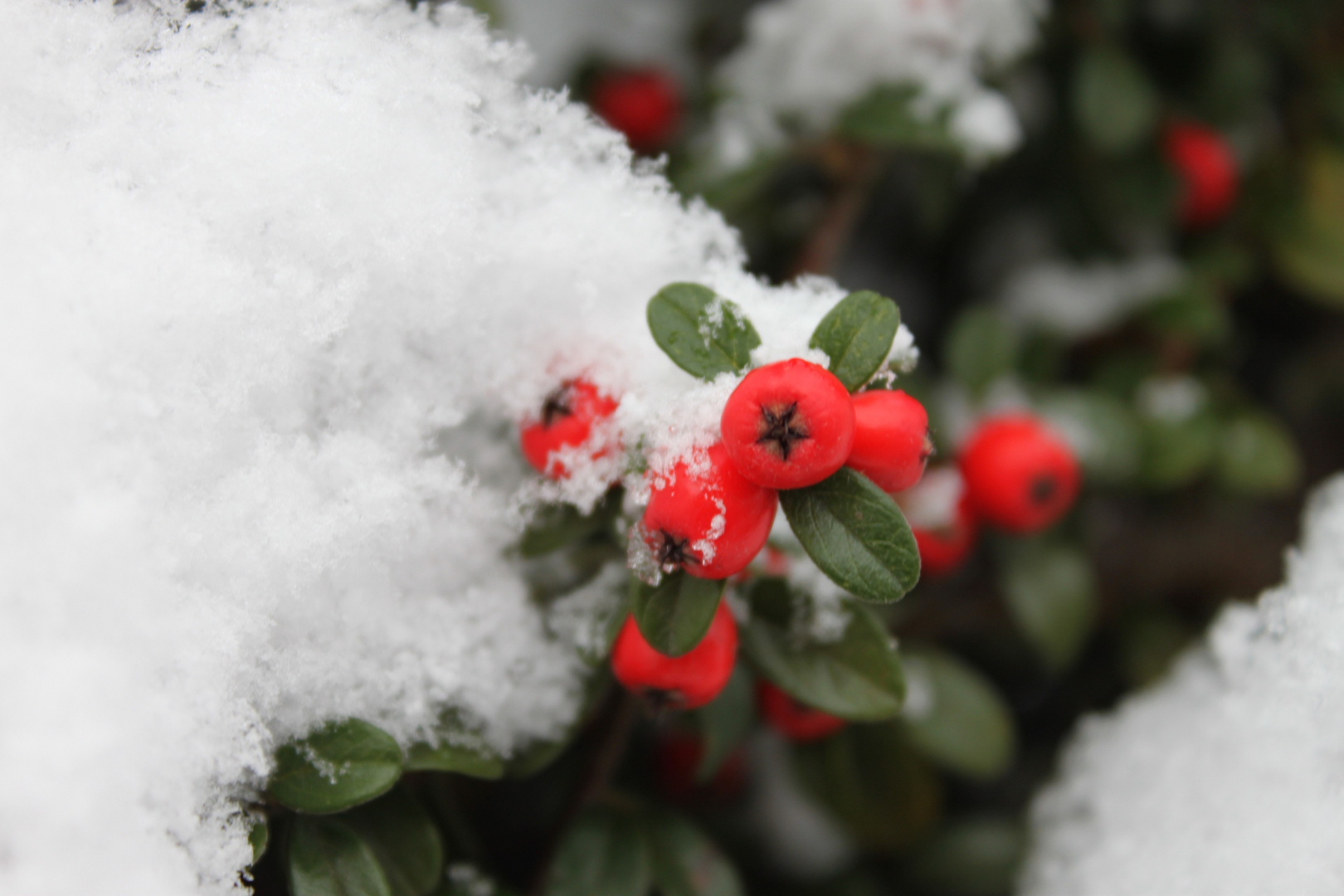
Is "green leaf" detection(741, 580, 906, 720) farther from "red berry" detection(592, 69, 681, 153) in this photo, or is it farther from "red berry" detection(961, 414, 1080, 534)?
"red berry" detection(592, 69, 681, 153)

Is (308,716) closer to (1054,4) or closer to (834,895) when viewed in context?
(834,895)

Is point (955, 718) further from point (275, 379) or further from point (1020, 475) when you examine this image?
point (275, 379)

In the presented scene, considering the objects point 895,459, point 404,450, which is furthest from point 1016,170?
point 404,450

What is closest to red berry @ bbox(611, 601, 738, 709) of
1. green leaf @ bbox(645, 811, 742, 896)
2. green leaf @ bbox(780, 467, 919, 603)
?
green leaf @ bbox(780, 467, 919, 603)

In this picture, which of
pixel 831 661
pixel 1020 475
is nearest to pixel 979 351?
pixel 1020 475

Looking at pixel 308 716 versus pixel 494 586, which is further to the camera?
pixel 494 586
